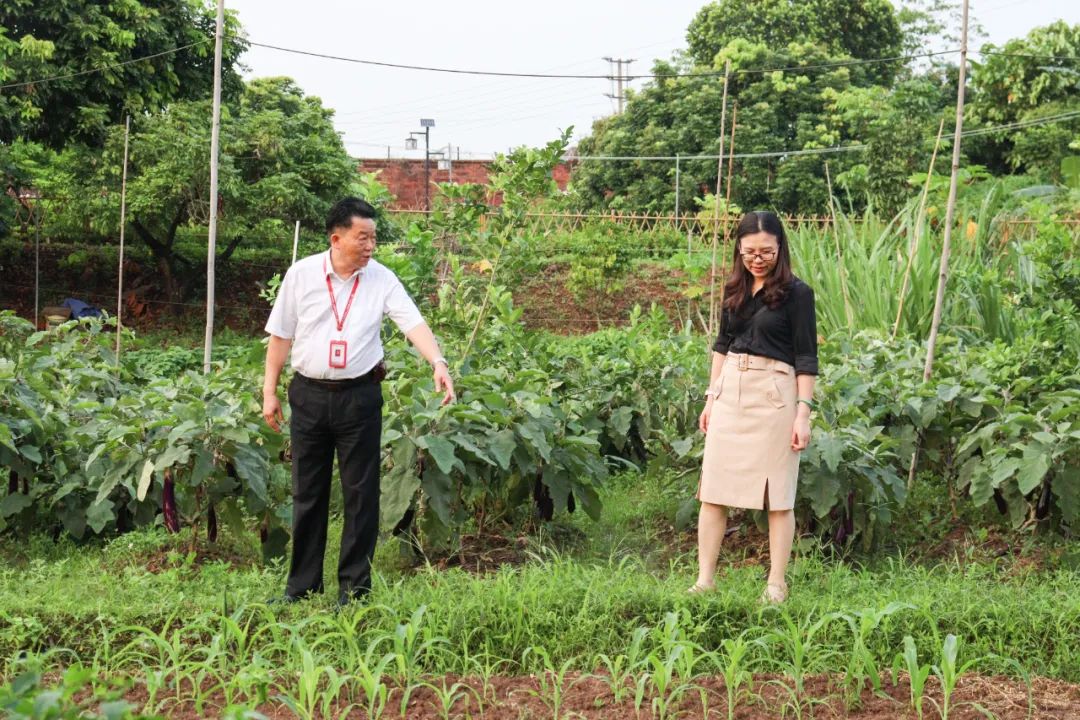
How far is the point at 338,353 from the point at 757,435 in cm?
151

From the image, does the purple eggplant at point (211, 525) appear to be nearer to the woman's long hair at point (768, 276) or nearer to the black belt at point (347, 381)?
the black belt at point (347, 381)

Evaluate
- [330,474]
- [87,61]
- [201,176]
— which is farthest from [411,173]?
[330,474]

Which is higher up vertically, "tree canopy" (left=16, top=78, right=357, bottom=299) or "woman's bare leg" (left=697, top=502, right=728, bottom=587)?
"tree canopy" (left=16, top=78, right=357, bottom=299)

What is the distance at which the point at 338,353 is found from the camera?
416 centimetres

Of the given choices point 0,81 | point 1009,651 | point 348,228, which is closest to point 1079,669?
point 1009,651

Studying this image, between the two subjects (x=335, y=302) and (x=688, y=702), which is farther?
(x=335, y=302)

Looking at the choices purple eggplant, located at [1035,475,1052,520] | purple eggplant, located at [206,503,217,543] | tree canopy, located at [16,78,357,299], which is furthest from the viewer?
tree canopy, located at [16,78,357,299]

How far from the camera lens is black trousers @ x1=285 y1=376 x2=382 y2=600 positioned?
4.23 meters

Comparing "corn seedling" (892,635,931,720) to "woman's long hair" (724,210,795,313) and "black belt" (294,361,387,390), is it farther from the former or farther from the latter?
"black belt" (294,361,387,390)

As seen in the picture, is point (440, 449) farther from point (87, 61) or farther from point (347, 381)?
point (87, 61)

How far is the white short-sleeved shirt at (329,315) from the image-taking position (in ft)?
13.7

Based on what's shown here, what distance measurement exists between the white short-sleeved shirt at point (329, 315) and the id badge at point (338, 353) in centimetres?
1

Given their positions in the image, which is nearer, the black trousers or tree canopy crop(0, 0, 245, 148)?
the black trousers

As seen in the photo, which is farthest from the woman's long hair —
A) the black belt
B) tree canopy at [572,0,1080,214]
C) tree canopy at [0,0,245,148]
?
tree canopy at [572,0,1080,214]
